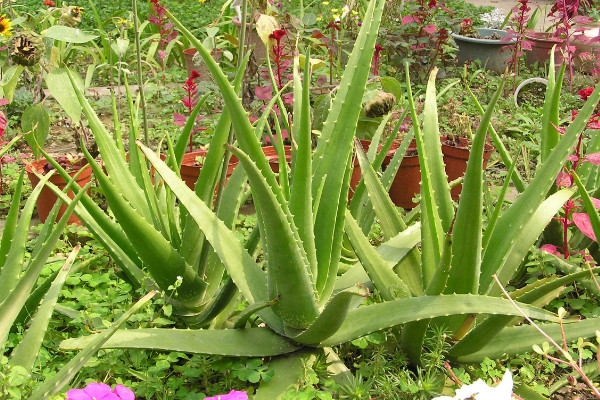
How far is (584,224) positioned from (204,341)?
45.5 inches

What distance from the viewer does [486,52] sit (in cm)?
509

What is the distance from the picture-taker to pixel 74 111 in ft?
6.86

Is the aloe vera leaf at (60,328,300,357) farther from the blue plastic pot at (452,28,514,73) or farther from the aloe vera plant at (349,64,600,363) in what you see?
the blue plastic pot at (452,28,514,73)

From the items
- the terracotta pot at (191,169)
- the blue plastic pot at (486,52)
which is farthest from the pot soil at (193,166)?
the blue plastic pot at (486,52)

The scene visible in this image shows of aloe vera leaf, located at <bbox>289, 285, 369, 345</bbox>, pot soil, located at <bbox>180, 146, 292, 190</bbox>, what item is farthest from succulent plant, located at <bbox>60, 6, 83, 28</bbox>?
aloe vera leaf, located at <bbox>289, 285, 369, 345</bbox>

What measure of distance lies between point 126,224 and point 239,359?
43 centimetres

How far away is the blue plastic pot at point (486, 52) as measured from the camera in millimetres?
5035

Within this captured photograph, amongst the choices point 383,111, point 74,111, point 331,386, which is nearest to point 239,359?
point 331,386

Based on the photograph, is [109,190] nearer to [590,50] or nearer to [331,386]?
[331,386]

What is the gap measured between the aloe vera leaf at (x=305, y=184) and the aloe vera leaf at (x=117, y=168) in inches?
21.9

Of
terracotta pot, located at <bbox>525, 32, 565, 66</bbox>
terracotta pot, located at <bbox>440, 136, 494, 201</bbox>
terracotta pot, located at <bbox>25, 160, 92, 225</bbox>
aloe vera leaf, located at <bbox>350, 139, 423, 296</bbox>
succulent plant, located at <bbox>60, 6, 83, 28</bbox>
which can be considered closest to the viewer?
aloe vera leaf, located at <bbox>350, 139, 423, 296</bbox>

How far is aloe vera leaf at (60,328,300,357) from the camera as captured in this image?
146 cm

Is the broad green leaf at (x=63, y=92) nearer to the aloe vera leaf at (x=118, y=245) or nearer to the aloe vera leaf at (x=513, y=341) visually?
the aloe vera leaf at (x=118, y=245)

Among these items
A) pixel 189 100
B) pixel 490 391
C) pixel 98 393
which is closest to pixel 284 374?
pixel 98 393
